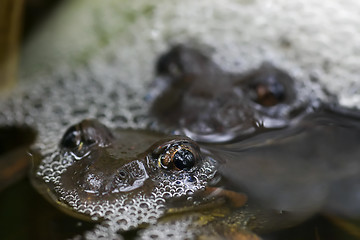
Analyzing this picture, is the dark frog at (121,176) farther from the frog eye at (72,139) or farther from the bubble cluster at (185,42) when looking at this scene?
the bubble cluster at (185,42)

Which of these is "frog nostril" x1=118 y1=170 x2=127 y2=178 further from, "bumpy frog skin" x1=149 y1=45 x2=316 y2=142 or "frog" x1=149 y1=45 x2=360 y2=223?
"bumpy frog skin" x1=149 y1=45 x2=316 y2=142

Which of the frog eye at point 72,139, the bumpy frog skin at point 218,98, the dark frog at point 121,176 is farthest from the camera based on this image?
the bumpy frog skin at point 218,98

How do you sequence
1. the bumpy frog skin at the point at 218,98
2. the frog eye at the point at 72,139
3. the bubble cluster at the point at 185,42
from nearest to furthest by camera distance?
the frog eye at the point at 72,139, the bumpy frog skin at the point at 218,98, the bubble cluster at the point at 185,42

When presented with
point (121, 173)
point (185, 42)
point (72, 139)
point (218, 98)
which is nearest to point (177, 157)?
point (121, 173)

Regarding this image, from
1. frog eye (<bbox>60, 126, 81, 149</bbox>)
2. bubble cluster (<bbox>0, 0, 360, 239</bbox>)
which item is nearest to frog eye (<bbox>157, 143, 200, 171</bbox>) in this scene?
frog eye (<bbox>60, 126, 81, 149</bbox>)

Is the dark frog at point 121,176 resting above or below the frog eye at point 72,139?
below

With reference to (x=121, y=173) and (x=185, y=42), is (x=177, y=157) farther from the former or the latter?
(x=185, y=42)

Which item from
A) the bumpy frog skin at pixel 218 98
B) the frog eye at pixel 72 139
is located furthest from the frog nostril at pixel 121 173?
the bumpy frog skin at pixel 218 98

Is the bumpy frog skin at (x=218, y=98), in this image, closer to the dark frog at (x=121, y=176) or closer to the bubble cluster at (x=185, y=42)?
the bubble cluster at (x=185, y=42)

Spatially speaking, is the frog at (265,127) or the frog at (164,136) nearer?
the frog at (164,136)
